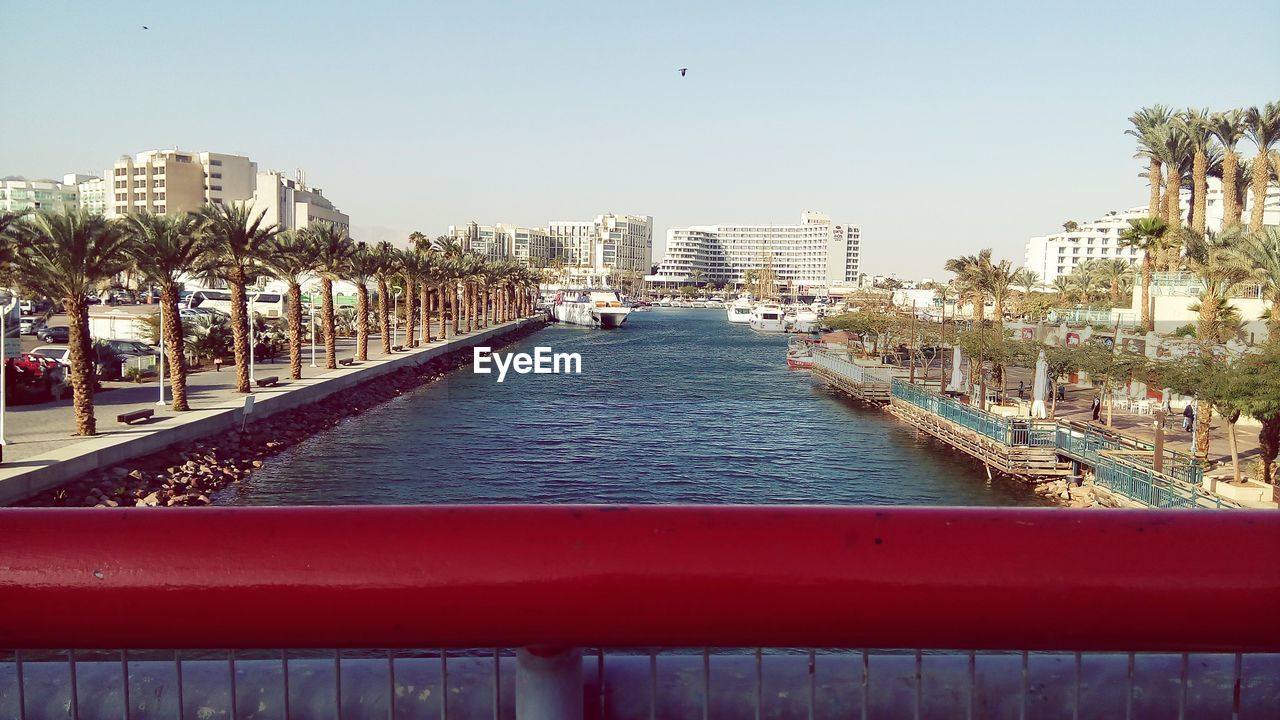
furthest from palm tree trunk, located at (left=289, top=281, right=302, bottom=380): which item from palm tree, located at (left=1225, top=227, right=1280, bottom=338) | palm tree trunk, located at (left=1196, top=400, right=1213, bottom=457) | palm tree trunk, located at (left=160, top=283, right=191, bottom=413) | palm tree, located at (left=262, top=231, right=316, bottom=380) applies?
palm tree, located at (left=1225, top=227, right=1280, bottom=338)

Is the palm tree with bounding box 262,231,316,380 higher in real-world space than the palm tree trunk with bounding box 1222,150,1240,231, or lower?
lower

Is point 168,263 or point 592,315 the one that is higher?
point 168,263

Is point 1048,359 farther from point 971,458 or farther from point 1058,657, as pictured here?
point 1058,657

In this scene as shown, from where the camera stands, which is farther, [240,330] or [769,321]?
[769,321]

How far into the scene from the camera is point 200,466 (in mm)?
21312

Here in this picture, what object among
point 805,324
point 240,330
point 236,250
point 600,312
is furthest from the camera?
point 600,312

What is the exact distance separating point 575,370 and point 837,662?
169ft

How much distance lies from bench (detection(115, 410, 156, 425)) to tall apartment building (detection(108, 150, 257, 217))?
9061cm

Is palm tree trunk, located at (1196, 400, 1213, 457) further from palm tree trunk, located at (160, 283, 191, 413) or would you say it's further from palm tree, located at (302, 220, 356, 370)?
palm tree, located at (302, 220, 356, 370)

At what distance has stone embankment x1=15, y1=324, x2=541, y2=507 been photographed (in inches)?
687

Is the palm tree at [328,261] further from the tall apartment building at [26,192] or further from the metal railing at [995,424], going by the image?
the tall apartment building at [26,192]

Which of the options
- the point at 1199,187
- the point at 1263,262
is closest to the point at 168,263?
the point at 1263,262

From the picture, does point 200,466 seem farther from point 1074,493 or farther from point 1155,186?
point 1155,186

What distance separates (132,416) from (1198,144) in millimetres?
44898
